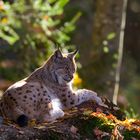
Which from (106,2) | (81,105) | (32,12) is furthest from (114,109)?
(106,2)

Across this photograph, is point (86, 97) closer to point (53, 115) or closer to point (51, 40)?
point (53, 115)

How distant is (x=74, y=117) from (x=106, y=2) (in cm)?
672

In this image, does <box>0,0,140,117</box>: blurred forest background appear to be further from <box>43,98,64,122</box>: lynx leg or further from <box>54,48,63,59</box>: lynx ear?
<box>43,98,64,122</box>: lynx leg

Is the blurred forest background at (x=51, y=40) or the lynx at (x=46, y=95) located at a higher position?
the blurred forest background at (x=51, y=40)

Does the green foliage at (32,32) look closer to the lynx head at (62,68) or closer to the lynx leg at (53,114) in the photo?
the lynx head at (62,68)

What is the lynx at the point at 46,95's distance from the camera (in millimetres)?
7488

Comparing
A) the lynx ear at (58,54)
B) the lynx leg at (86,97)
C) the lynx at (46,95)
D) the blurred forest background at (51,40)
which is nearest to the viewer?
the lynx at (46,95)

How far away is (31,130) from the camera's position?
7.13m

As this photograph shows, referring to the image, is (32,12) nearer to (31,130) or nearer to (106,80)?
(106,80)

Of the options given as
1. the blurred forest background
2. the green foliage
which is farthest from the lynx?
the green foliage

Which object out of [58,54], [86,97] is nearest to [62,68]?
[58,54]

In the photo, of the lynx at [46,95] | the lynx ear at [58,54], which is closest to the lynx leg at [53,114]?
the lynx at [46,95]

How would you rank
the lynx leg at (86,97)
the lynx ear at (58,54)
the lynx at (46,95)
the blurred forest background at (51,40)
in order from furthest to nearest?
the blurred forest background at (51,40) < the lynx leg at (86,97) < the lynx ear at (58,54) < the lynx at (46,95)

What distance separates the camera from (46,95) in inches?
304
